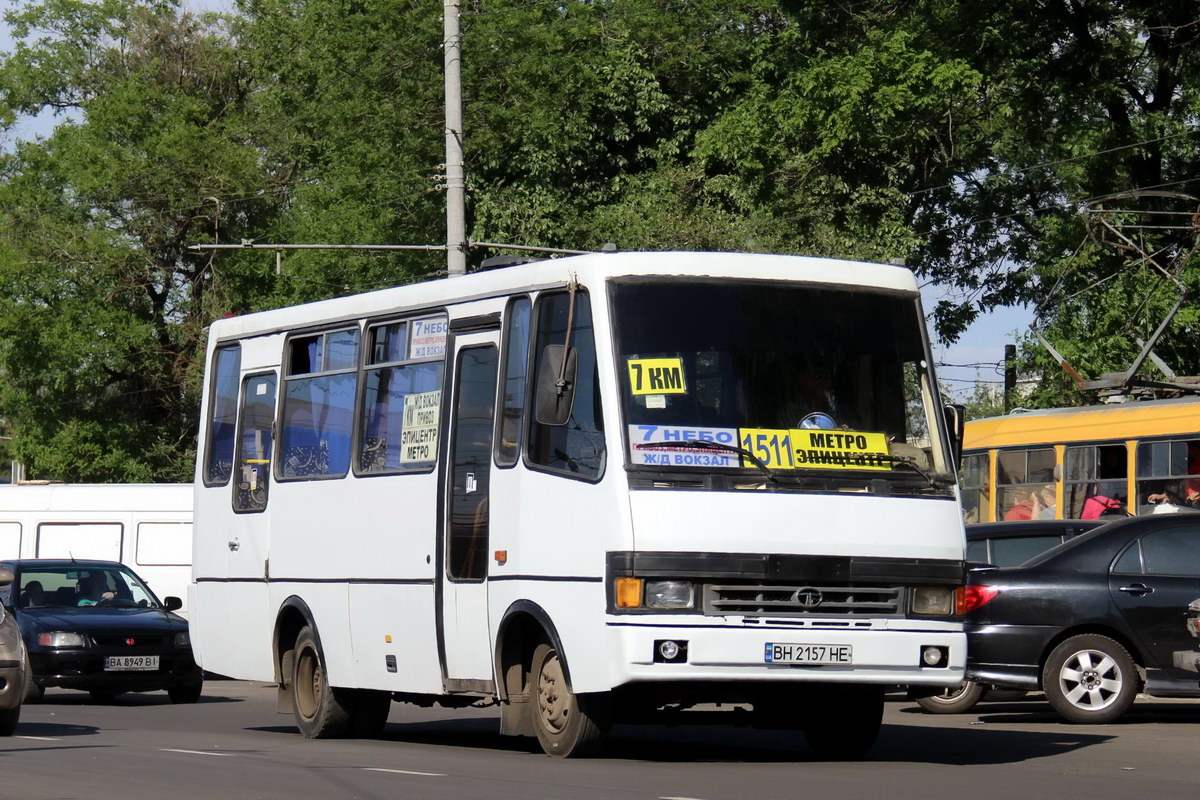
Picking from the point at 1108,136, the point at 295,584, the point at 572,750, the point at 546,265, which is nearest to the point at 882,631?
the point at 572,750

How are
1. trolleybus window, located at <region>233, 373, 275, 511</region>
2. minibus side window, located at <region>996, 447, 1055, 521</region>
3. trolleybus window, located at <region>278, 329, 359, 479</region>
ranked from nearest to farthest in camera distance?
1. trolleybus window, located at <region>278, 329, 359, 479</region>
2. trolleybus window, located at <region>233, 373, 275, 511</region>
3. minibus side window, located at <region>996, 447, 1055, 521</region>

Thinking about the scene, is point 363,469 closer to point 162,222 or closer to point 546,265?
point 546,265

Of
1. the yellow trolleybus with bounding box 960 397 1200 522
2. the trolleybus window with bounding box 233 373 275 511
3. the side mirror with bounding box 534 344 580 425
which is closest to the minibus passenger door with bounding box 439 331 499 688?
the side mirror with bounding box 534 344 580 425

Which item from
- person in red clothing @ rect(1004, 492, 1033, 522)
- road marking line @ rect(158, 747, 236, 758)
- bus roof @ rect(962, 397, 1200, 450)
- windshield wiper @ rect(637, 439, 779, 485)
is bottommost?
road marking line @ rect(158, 747, 236, 758)

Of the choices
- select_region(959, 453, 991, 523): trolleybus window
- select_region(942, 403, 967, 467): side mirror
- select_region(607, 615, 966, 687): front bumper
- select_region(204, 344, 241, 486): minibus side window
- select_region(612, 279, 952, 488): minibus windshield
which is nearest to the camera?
select_region(607, 615, 966, 687): front bumper

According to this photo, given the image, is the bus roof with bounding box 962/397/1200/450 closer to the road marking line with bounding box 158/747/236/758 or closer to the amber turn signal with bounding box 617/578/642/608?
the road marking line with bounding box 158/747/236/758

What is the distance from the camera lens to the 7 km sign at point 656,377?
11109mm

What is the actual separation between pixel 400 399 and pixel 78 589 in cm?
1003

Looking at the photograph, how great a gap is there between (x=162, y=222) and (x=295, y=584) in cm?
3793

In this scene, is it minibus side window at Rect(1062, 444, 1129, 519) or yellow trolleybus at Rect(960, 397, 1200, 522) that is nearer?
yellow trolleybus at Rect(960, 397, 1200, 522)

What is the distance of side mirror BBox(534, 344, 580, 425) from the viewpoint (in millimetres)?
11109

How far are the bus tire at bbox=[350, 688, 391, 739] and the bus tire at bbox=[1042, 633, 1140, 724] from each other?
5090 mm

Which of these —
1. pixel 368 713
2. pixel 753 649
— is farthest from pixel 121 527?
pixel 753 649

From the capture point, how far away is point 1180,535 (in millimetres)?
15711
